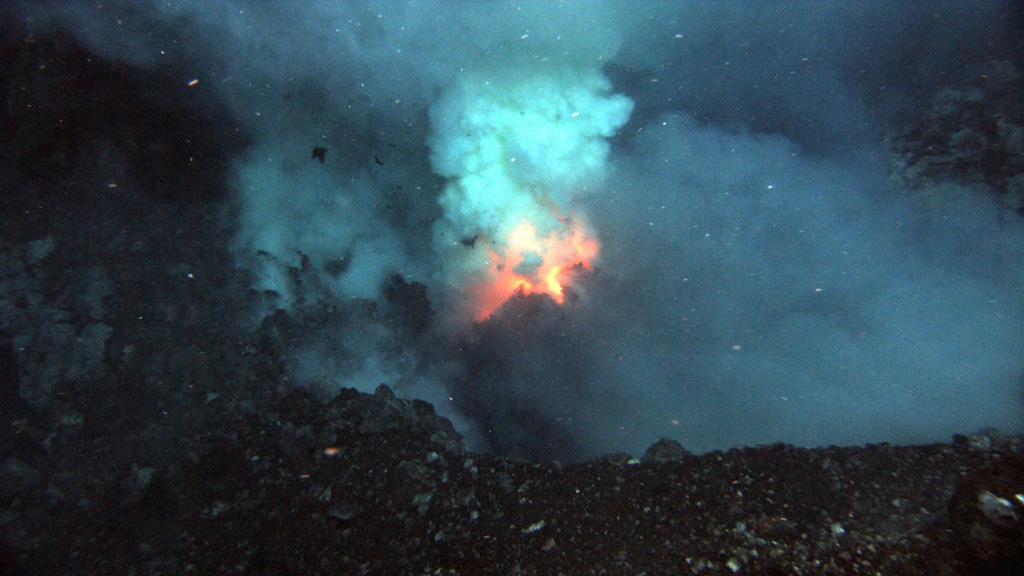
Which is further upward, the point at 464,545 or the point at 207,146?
the point at 207,146

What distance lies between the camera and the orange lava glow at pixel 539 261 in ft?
19.7

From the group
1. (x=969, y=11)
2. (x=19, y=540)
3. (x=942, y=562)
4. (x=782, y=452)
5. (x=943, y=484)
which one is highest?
(x=969, y=11)

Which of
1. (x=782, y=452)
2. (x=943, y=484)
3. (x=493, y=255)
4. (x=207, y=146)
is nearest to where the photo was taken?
(x=943, y=484)

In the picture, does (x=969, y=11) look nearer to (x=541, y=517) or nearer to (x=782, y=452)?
(x=782, y=452)

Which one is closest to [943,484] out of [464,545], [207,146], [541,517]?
[541,517]

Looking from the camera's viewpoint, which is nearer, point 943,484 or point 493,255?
point 943,484

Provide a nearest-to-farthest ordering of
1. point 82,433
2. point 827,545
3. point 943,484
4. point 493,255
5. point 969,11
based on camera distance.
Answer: point 827,545 → point 943,484 → point 82,433 → point 969,11 → point 493,255

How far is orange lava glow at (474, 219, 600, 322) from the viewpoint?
601 centimetres

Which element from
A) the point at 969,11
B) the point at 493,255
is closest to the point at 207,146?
the point at 493,255

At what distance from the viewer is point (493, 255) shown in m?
6.09

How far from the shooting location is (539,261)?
6.06 m

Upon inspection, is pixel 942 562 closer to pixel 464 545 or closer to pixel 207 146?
pixel 464 545

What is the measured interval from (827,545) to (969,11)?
7.02m

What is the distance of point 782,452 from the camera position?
325 cm
